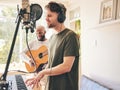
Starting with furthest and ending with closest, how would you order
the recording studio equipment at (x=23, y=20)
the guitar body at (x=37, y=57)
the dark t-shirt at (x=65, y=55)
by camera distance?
the guitar body at (x=37, y=57) < the dark t-shirt at (x=65, y=55) < the recording studio equipment at (x=23, y=20)

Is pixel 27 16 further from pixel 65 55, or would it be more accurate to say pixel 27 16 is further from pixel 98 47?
pixel 98 47

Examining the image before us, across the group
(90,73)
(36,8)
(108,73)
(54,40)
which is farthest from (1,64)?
(36,8)

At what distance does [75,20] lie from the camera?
13.9ft

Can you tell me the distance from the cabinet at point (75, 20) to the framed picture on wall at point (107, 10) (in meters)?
1.16

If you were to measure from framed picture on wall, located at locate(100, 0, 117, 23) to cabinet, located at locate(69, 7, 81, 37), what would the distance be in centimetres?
116

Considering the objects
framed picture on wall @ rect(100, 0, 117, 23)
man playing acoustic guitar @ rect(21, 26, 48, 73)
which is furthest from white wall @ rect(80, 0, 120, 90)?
man playing acoustic guitar @ rect(21, 26, 48, 73)

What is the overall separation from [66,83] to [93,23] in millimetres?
1890

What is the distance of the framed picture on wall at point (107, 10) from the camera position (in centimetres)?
250

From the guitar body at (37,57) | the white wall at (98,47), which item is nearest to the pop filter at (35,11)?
the white wall at (98,47)

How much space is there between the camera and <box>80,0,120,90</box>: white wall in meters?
2.52

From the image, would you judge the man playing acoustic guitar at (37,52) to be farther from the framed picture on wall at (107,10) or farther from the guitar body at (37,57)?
the framed picture on wall at (107,10)

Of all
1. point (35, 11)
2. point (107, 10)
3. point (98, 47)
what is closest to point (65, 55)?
point (35, 11)

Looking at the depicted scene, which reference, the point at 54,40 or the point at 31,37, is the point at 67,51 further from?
the point at 31,37

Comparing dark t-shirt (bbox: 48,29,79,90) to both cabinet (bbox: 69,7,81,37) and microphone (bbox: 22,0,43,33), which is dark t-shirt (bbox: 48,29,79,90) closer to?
microphone (bbox: 22,0,43,33)
